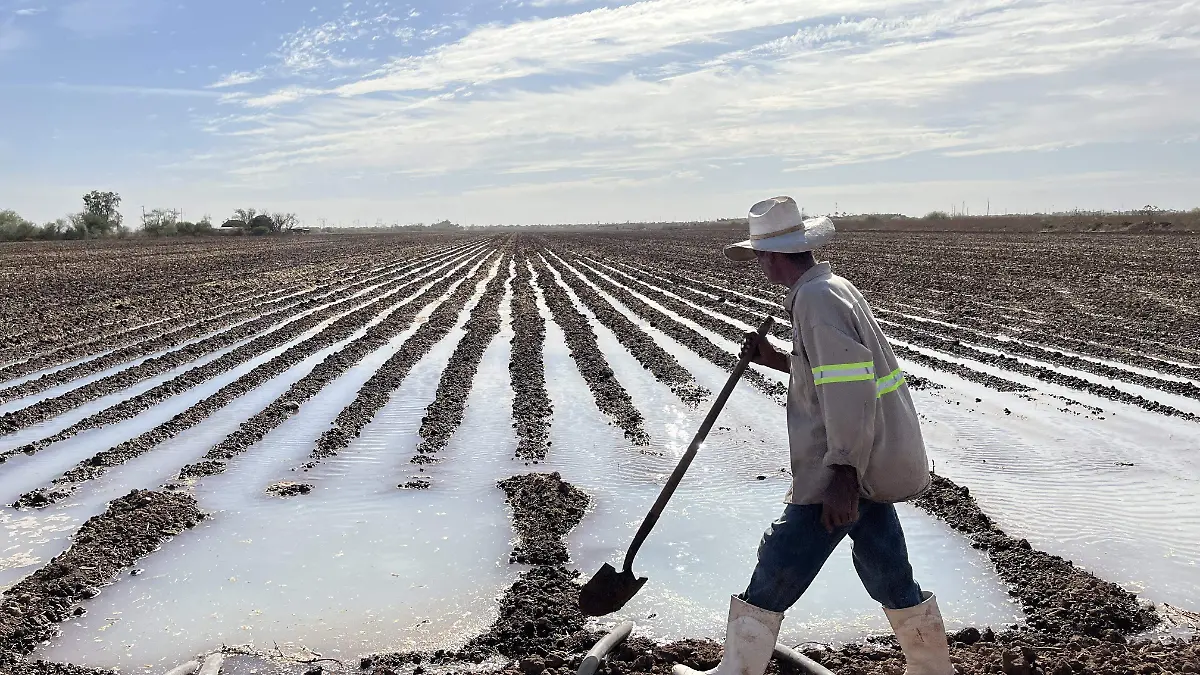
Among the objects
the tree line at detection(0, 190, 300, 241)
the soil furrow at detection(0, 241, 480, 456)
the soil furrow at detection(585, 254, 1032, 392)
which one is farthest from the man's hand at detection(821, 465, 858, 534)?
the tree line at detection(0, 190, 300, 241)

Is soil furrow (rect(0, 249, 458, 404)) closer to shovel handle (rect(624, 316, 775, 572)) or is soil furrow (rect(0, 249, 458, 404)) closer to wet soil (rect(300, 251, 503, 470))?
wet soil (rect(300, 251, 503, 470))

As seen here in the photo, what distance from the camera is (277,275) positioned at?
94.0ft

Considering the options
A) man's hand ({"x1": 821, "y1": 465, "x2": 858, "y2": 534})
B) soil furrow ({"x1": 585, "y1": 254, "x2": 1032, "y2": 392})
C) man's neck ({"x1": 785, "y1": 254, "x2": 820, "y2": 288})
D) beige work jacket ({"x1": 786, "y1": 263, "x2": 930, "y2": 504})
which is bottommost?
soil furrow ({"x1": 585, "y1": 254, "x2": 1032, "y2": 392})

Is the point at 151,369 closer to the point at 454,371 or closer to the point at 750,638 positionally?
the point at 454,371

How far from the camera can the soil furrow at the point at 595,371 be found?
28.8 ft

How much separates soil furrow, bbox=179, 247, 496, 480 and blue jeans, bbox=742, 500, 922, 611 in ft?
17.7

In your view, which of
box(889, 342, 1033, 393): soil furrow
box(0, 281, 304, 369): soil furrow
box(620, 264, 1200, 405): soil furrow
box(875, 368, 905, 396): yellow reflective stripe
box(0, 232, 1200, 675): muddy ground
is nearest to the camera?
box(875, 368, 905, 396): yellow reflective stripe

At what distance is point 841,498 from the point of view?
2918 mm

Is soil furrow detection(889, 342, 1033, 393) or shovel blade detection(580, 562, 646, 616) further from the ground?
shovel blade detection(580, 562, 646, 616)

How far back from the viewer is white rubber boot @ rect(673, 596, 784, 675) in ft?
10.3

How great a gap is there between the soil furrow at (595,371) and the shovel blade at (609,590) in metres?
4.33

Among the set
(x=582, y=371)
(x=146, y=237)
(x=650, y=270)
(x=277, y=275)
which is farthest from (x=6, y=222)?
(x=582, y=371)

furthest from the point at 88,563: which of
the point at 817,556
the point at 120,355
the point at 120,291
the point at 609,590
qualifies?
the point at 120,291

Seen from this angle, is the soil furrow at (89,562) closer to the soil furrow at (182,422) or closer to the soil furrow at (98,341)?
the soil furrow at (182,422)
